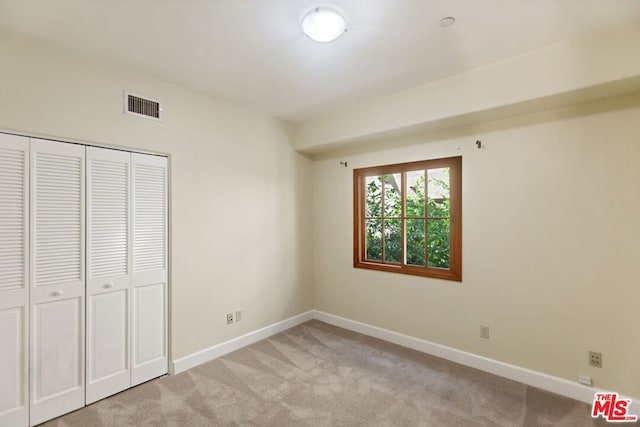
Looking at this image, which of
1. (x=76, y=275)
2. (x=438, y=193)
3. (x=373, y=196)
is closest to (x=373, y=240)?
(x=373, y=196)

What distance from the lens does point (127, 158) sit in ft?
8.71

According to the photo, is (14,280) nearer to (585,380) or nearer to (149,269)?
(149,269)

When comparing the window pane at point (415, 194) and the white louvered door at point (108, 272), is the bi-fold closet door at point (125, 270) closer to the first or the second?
the white louvered door at point (108, 272)

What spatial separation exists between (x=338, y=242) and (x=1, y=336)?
3165 mm

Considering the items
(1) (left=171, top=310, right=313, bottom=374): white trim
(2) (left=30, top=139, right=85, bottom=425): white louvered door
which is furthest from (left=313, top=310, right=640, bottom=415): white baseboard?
(2) (left=30, top=139, right=85, bottom=425): white louvered door

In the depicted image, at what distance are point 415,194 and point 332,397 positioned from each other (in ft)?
7.18

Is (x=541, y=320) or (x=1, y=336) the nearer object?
(x=1, y=336)

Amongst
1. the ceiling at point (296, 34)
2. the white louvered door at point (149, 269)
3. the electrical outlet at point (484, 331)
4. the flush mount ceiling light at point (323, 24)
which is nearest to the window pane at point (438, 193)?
the ceiling at point (296, 34)

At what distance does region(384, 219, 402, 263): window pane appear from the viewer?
145 inches

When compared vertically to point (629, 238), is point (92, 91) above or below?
above

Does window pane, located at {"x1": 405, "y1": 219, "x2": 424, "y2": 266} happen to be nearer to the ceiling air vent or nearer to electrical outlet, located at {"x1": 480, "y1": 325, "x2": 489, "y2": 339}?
electrical outlet, located at {"x1": 480, "y1": 325, "x2": 489, "y2": 339}

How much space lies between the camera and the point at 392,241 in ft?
12.3

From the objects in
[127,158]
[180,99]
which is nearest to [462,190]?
[180,99]

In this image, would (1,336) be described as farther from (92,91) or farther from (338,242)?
(338,242)
